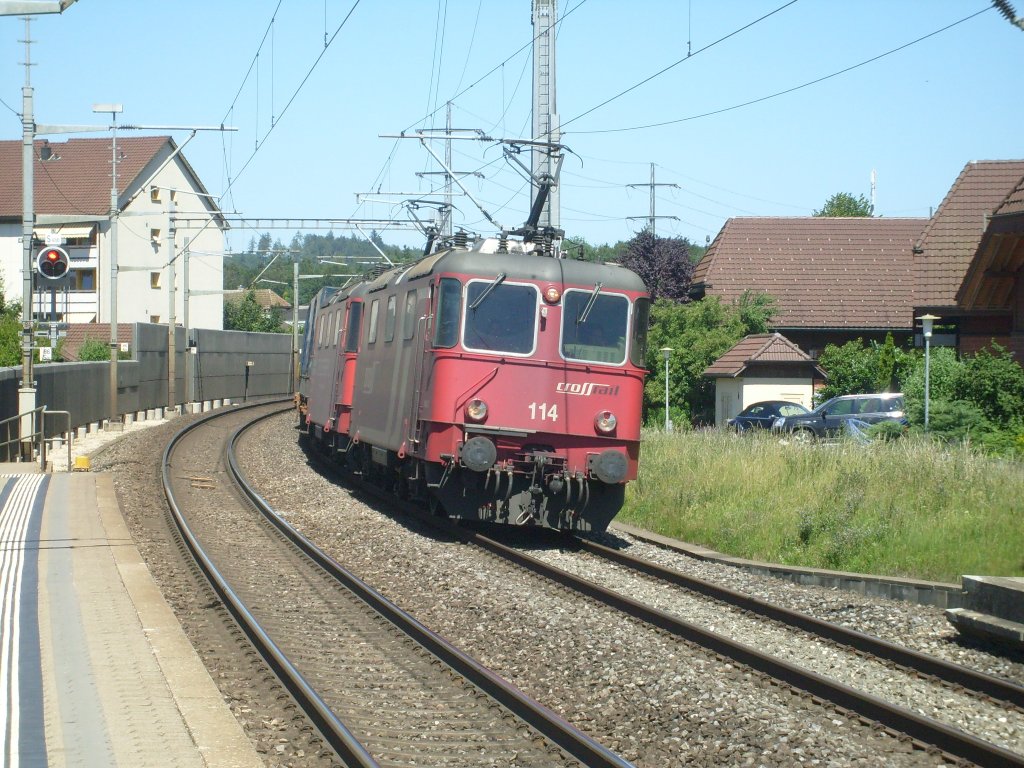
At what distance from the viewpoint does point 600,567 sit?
1209 centimetres

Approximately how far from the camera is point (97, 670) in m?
7.32

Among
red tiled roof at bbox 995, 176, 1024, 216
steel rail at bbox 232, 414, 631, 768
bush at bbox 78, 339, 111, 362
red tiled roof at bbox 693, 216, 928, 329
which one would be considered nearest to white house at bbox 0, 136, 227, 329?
bush at bbox 78, 339, 111, 362

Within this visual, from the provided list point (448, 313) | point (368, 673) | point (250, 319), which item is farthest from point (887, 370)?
point (250, 319)

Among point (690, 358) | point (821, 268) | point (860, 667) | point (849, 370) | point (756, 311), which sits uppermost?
point (821, 268)

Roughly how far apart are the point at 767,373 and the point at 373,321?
17411mm

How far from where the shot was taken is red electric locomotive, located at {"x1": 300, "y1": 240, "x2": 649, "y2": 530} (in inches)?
515

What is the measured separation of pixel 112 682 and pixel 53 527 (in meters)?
7.10

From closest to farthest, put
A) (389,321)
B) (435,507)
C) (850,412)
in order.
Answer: (435,507) → (389,321) → (850,412)

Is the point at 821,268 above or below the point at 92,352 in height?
above

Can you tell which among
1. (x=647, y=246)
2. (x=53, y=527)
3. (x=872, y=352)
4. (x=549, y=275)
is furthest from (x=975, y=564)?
(x=647, y=246)

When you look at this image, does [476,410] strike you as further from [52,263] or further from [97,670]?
[52,263]

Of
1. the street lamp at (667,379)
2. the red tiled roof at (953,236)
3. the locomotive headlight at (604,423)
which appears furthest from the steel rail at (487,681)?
the red tiled roof at (953,236)

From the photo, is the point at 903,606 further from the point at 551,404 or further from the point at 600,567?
the point at 551,404

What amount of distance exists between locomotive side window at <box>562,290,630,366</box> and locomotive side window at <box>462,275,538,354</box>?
0.41 meters
